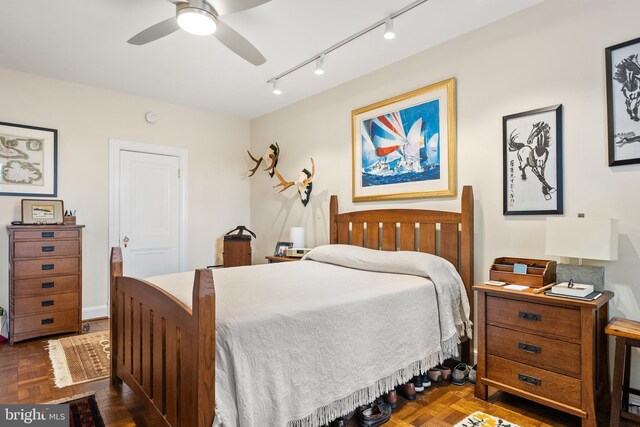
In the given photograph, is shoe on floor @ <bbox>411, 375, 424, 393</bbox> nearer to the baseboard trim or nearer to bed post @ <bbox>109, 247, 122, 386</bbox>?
bed post @ <bbox>109, 247, 122, 386</bbox>

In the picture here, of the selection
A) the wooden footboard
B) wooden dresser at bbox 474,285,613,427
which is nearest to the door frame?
the wooden footboard

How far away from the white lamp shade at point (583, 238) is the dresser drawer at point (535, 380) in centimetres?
68

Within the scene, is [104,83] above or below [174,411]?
above

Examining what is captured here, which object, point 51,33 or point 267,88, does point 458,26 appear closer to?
point 267,88

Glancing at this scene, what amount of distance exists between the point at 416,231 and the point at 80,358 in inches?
117

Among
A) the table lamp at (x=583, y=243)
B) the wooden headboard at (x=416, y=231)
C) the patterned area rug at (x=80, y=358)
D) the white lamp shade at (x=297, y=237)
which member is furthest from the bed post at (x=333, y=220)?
the patterned area rug at (x=80, y=358)

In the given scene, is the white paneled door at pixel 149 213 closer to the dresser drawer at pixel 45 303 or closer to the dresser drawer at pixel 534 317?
the dresser drawer at pixel 45 303

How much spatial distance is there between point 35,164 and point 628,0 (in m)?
4.99

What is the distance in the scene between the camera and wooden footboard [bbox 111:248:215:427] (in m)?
1.27

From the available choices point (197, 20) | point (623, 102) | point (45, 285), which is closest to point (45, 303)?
point (45, 285)

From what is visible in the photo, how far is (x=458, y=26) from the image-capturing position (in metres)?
2.62

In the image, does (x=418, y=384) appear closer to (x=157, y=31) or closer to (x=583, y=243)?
(x=583, y=243)

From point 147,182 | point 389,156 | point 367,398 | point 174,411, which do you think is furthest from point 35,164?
point 367,398

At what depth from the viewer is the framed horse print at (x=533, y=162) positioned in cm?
226
